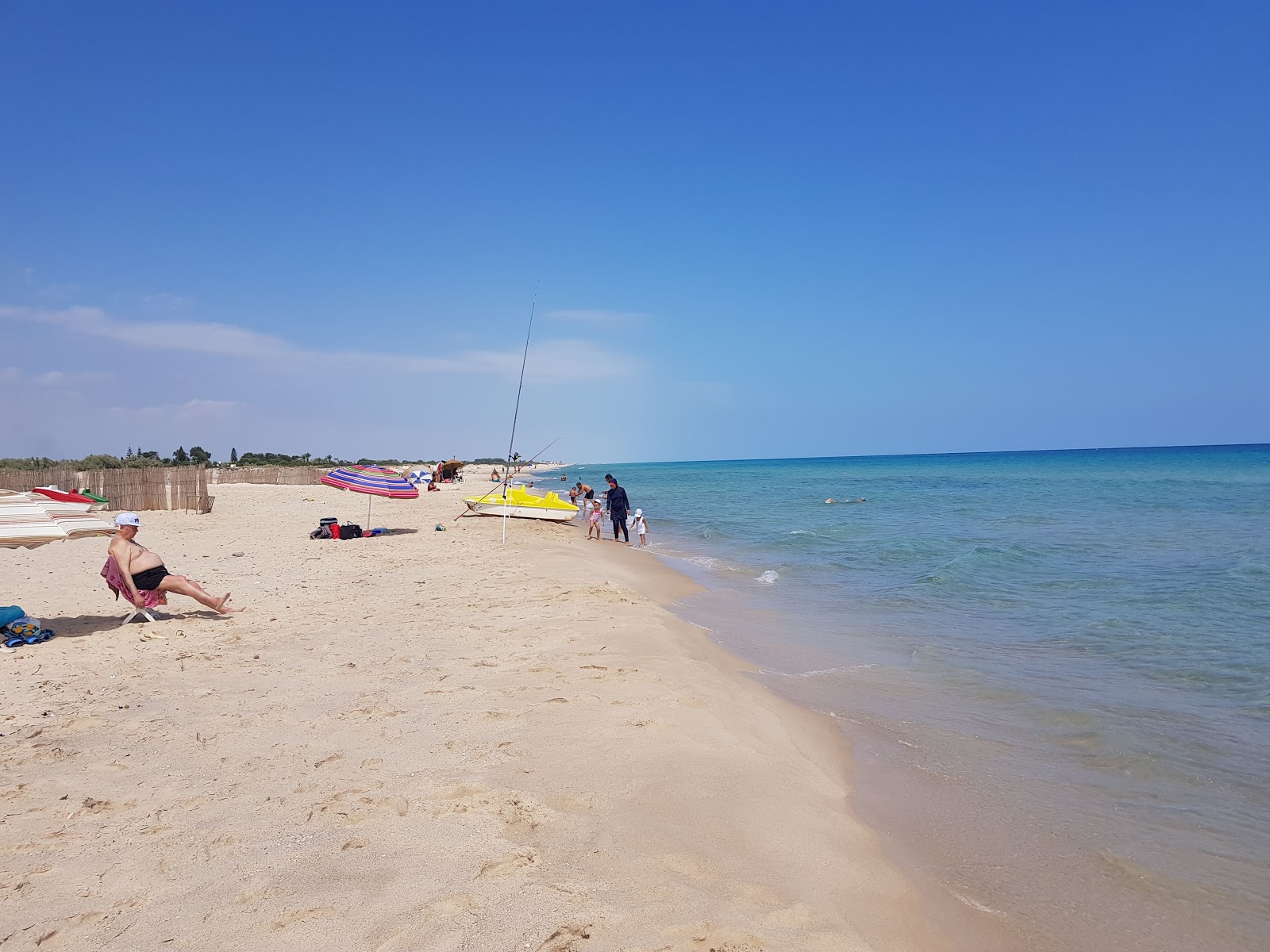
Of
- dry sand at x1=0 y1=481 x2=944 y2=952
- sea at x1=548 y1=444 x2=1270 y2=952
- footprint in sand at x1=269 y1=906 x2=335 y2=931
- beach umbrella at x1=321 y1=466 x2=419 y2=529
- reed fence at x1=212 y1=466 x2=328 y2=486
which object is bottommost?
sea at x1=548 y1=444 x2=1270 y2=952

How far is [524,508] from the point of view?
74.0 feet

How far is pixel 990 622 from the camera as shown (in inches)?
387

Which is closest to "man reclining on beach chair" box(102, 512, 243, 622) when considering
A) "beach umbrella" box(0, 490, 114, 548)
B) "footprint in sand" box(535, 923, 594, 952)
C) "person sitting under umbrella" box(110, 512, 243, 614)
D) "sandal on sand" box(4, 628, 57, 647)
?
"person sitting under umbrella" box(110, 512, 243, 614)

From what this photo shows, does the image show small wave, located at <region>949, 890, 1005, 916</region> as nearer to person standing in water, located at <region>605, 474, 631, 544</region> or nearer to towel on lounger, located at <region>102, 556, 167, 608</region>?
towel on lounger, located at <region>102, 556, 167, 608</region>

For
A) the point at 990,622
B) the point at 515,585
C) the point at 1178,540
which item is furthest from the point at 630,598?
the point at 1178,540

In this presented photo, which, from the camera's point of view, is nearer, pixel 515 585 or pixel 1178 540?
pixel 515 585

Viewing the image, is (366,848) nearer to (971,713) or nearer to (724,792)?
(724,792)

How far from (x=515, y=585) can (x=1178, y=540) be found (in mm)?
16524

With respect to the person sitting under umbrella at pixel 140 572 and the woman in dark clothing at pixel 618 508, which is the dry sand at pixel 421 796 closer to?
the person sitting under umbrella at pixel 140 572

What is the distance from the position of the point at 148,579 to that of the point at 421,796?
5.94 metres

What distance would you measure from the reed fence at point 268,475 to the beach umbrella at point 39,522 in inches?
1312

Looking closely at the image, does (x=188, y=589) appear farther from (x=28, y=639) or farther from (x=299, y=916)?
(x=299, y=916)

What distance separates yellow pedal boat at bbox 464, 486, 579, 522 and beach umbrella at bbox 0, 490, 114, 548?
15.0 meters

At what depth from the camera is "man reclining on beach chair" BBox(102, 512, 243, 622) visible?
7.76 metres
